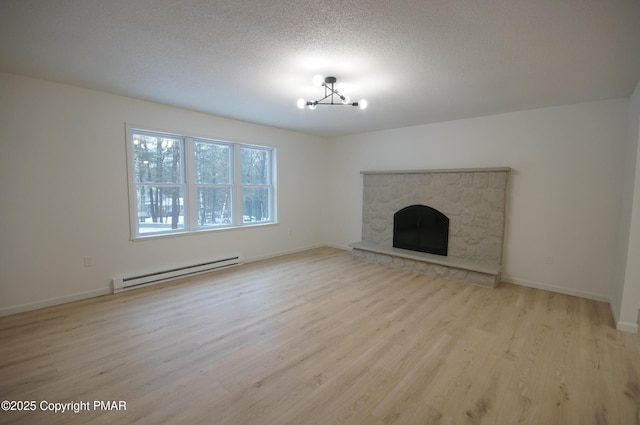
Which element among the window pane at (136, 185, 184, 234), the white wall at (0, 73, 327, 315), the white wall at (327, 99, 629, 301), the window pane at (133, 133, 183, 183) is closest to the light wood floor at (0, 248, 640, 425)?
the white wall at (0, 73, 327, 315)

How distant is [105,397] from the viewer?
179 cm

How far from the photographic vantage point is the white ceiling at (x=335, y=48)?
5.63 feet

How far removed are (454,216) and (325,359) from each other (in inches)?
130

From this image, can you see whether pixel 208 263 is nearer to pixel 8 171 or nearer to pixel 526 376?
pixel 8 171

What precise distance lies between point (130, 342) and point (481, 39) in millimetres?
A: 3760

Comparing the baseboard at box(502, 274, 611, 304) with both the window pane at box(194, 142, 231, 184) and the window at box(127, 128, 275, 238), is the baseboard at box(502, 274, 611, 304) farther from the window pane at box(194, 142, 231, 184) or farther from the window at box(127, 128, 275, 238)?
the window pane at box(194, 142, 231, 184)

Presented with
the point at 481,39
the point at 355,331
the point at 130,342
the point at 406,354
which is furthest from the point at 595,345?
the point at 130,342

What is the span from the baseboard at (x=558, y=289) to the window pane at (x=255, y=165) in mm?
4399

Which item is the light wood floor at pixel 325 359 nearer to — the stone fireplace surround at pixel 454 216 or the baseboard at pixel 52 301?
the baseboard at pixel 52 301

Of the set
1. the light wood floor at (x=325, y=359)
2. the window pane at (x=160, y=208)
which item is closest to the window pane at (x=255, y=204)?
the window pane at (x=160, y=208)

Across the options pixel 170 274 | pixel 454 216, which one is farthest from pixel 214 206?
pixel 454 216

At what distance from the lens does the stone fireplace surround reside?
403cm

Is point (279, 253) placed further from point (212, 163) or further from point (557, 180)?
point (557, 180)

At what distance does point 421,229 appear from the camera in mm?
4844
